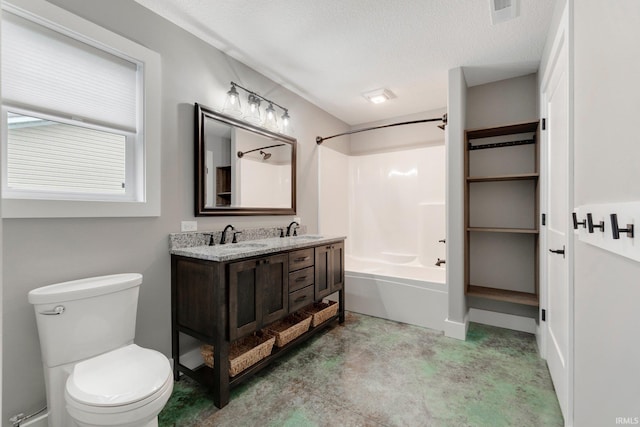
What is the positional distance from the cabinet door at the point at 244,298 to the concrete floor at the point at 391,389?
0.42 m

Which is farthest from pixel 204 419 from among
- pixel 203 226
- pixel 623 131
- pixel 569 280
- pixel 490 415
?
pixel 623 131

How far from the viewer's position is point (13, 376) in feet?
4.80

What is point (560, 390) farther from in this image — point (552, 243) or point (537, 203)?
point (537, 203)

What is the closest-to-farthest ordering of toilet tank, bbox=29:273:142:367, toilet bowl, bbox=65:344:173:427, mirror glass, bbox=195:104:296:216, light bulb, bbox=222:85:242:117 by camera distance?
1. toilet bowl, bbox=65:344:173:427
2. toilet tank, bbox=29:273:142:367
3. mirror glass, bbox=195:104:296:216
4. light bulb, bbox=222:85:242:117

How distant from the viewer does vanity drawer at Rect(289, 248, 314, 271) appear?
235cm

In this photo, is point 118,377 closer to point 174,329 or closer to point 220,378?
point 220,378

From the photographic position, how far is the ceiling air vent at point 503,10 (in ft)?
6.15

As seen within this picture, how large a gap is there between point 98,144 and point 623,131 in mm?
2426

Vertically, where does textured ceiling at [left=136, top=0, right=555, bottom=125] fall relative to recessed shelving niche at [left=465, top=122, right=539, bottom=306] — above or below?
above

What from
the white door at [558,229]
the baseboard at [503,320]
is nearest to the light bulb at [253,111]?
the white door at [558,229]

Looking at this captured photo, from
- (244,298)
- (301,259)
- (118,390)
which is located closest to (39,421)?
(118,390)

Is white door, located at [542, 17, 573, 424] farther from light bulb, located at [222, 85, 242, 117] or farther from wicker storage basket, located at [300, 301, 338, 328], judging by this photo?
light bulb, located at [222, 85, 242, 117]

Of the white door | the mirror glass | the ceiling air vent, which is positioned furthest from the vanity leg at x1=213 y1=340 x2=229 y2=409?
the ceiling air vent

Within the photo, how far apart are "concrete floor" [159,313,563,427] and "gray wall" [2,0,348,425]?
69cm
